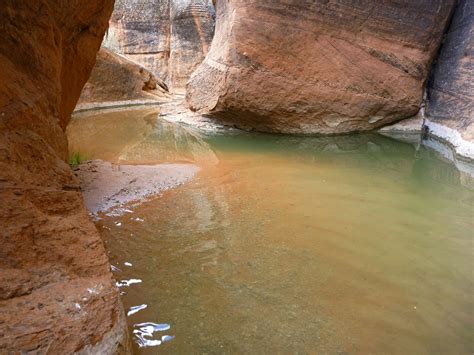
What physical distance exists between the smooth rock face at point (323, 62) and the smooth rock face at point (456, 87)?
0.81 feet

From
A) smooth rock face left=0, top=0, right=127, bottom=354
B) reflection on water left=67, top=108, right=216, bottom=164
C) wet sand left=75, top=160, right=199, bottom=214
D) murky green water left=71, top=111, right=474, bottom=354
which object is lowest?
reflection on water left=67, top=108, right=216, bottom=164

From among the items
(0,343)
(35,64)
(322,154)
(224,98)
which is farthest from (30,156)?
(224,98)

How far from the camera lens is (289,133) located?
775 cm

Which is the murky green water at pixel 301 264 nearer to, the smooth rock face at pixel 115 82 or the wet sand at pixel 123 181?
the wet sand at pixel 123 181

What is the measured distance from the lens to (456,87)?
7.09 m

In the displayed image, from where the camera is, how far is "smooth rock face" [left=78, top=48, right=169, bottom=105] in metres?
11.6

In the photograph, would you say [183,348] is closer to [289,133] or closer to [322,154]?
[322,154]

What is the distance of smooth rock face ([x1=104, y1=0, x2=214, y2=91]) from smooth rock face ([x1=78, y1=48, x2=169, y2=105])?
3.29m

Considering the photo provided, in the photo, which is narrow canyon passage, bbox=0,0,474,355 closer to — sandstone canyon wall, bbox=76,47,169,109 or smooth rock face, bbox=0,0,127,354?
smooth rock face, bbox=0,0,127,354

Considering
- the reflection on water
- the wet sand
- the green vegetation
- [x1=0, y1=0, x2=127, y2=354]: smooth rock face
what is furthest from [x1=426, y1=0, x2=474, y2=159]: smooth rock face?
[x1=0, y1=0, x2=127, y2=354]: smooth rock face

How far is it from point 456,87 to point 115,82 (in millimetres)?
9308

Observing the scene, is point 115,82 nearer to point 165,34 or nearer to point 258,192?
point 165,34

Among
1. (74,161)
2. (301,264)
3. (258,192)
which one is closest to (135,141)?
(74,161)

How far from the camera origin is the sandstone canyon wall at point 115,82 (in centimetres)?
1156
